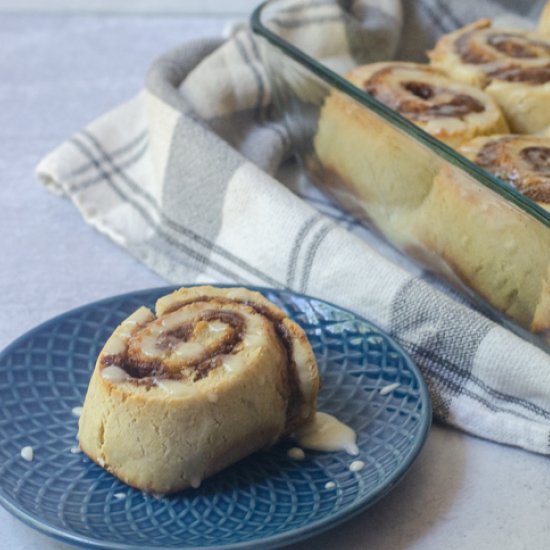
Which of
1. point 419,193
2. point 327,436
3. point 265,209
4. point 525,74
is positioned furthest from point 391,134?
point 327,436

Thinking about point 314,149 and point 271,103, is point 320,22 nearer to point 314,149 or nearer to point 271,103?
point 271,103

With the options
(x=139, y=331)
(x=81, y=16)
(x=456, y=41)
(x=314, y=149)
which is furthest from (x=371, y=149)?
(x=81, y=16)

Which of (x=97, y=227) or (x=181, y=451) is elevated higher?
(x=181, y=451)

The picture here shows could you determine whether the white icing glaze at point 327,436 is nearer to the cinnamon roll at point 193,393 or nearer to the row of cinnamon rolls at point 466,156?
the cinnamon roll at point 193,393

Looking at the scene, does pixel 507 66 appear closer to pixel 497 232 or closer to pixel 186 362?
pixel 497 232

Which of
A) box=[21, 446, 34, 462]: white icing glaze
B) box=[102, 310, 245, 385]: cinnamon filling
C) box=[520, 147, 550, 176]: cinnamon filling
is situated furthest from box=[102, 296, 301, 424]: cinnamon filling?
box=[520, 147, 550, 176]: cinnamon filling

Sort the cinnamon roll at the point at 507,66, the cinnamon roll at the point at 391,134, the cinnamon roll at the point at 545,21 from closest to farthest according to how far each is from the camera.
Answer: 1. the cinnamon roll at the point at 391,134
2. the cinnamon roll at the point at 507,66
3. the cinnamon roll at the point at 545,21

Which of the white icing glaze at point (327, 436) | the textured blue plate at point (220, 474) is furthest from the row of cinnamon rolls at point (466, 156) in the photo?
the white icing glaze at point (327, 436)
